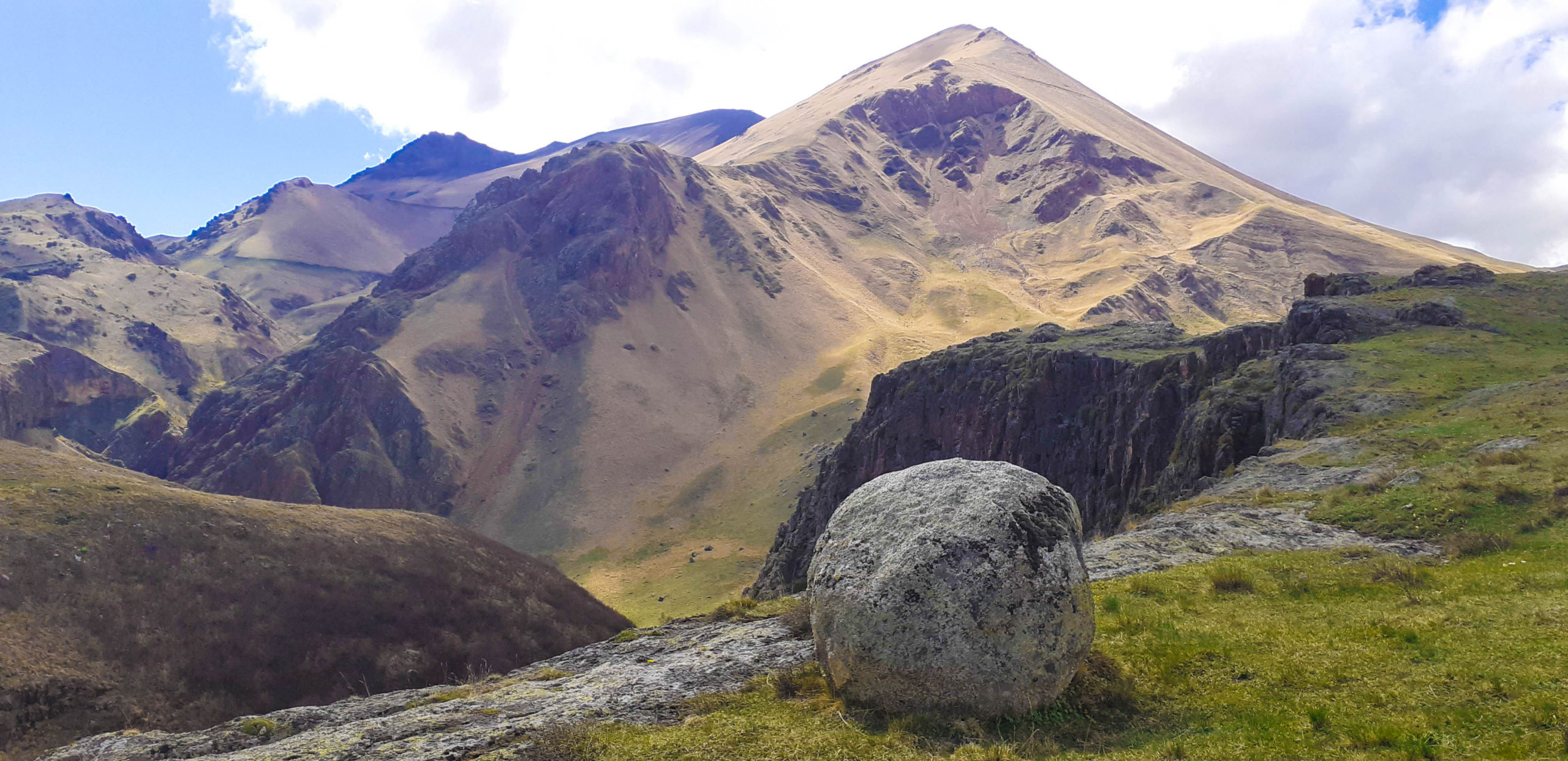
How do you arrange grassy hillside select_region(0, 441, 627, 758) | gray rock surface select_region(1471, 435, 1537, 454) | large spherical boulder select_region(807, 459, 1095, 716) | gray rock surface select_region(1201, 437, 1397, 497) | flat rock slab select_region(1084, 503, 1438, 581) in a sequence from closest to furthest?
large spherical boulder select_region(807, 459, 1095, 716) < flat rock slab select_region(1084, 503, 1438, 581) < gray rock surface select_region(1471, 435, 1537, 454) < gray rock surface select_region(1201, 437, 1397, 497) < grassy hillside select_region(0, 441, 627, 758)

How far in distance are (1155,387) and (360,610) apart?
55.9 metres

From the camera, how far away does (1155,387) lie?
6166cm

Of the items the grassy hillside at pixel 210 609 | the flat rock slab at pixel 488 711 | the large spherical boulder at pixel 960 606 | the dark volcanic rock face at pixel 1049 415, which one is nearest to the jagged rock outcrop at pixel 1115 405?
the dark volcanic rock face at pixel 1049 415

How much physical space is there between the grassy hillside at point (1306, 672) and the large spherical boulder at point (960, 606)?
1.85 feet

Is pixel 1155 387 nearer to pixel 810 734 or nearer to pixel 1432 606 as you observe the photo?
pixel 1432 606

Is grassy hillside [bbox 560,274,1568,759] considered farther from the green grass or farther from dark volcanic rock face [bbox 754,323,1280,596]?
dark volcanic rock face [bbox 754,323,1280,596]

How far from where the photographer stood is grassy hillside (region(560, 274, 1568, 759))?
38.1 ft

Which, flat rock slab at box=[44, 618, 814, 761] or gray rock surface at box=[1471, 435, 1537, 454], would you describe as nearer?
flat rock slab at box=[44, 618, 814, 761]

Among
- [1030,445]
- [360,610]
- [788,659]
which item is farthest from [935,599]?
[1030,445]

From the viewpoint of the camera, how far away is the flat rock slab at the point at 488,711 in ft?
47.1

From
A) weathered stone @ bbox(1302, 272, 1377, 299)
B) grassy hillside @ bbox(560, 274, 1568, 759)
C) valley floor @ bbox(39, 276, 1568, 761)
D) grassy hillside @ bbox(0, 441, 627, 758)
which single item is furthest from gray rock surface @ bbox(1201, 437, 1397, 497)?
weathered stone @ bbox(1302, 272, 1377, 299)

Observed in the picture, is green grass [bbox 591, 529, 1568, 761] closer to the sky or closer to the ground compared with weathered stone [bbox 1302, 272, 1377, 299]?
closer to the ground

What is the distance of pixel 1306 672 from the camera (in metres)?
13.8

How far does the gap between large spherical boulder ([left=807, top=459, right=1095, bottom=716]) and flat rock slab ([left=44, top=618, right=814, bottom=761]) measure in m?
3.64
